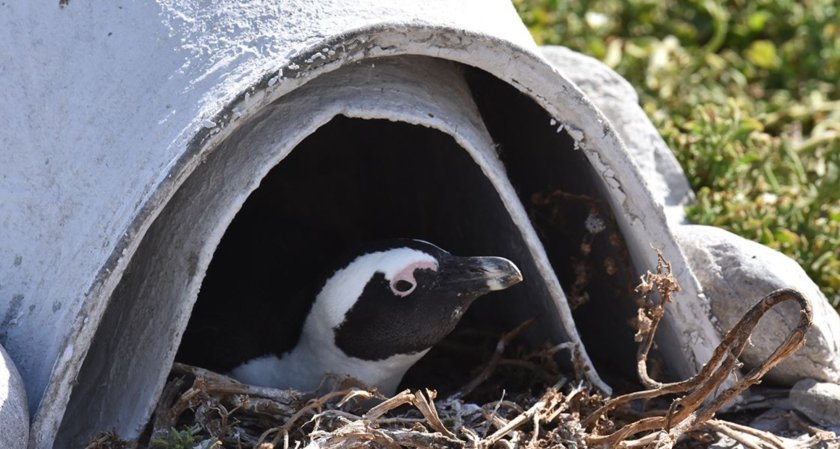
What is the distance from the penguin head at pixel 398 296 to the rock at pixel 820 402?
0.77 m

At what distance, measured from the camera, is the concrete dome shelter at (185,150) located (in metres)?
2.49

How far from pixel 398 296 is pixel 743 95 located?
7.38 ft

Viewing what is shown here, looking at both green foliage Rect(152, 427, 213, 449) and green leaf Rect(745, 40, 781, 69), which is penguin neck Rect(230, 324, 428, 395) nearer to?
green foliage Rect(152, 427, 213, 449)

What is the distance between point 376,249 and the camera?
3.01m

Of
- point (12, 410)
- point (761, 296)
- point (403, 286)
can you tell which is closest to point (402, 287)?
point (403, 286)

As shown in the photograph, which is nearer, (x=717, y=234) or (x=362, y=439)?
(x=362, y=439)

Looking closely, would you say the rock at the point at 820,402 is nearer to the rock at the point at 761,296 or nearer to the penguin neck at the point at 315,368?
the rock at the point at 761,296

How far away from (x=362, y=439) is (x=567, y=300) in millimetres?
792

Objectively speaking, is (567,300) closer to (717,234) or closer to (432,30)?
(717,234)

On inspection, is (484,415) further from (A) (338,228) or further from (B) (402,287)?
(A) (338,228)

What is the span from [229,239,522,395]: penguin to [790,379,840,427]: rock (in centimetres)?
73

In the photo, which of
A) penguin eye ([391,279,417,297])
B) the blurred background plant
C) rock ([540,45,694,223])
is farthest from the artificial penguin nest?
the blurred background plant

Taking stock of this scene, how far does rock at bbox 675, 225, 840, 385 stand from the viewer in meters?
2.98

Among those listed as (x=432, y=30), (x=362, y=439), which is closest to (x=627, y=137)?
(x=432, y=30)
